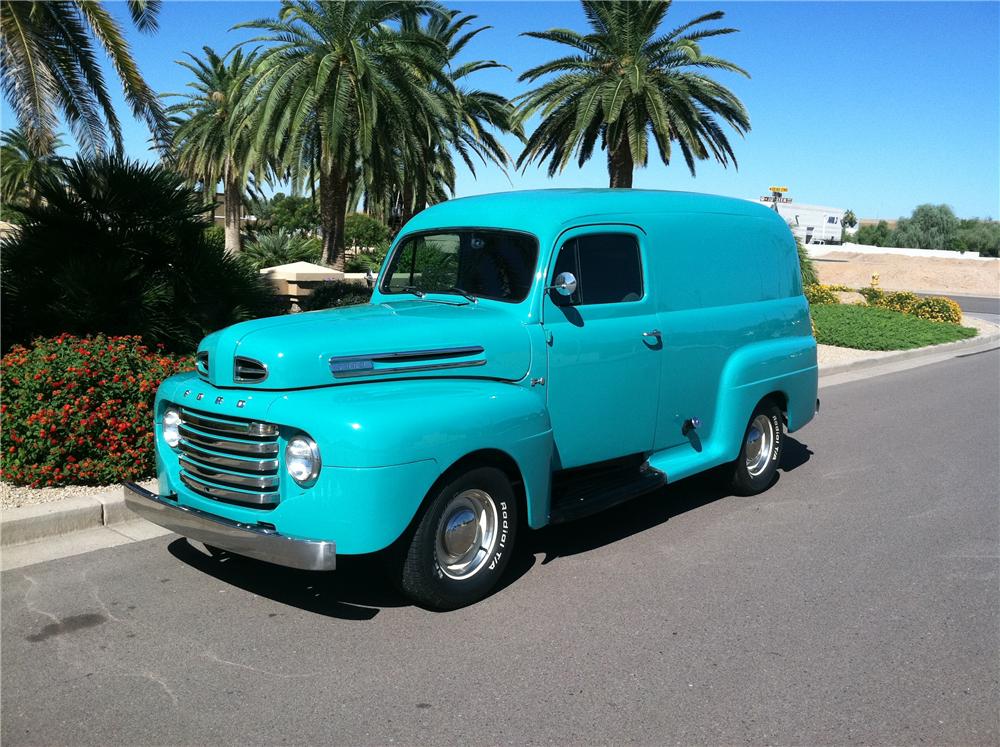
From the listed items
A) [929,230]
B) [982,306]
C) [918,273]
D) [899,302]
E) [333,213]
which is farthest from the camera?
[929,230]

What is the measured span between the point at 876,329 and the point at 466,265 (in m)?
14.8

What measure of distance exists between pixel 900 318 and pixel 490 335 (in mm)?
17954

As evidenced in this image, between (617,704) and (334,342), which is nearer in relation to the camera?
(617,704)

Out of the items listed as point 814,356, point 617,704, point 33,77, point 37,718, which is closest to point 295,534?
point 37,718

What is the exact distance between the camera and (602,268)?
5609 millimetres

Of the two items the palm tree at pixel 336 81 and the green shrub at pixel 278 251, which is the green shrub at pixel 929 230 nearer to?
the green shrub at pixel 278 251

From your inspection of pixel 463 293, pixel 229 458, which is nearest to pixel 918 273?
pixel 463 293

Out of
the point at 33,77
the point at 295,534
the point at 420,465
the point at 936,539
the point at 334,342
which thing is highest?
the point at 33,77

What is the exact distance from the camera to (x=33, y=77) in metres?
11.6

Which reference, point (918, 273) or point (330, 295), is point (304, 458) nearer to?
point (330, 295)

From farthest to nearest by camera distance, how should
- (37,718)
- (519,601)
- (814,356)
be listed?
(814,356)
(519,601)
(37,718)

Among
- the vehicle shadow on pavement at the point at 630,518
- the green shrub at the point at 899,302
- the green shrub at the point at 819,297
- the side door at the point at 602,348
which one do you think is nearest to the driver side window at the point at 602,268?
the side door at the point at 602,348

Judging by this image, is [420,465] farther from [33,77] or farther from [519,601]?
[33,77]

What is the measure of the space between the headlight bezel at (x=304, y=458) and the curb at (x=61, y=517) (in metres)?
1.96
